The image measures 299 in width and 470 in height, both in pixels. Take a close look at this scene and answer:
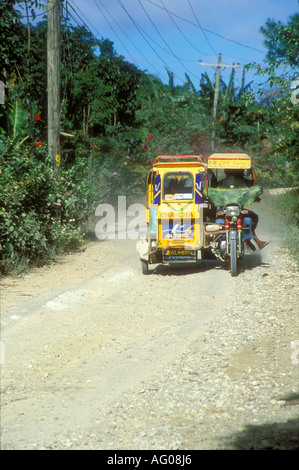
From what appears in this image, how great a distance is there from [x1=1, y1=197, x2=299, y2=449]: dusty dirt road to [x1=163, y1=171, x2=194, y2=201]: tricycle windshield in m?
1.58

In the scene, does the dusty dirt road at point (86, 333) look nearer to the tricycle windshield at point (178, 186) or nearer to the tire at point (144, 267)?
the tire at point (144, 267)

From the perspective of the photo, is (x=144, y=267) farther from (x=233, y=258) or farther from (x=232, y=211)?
(x=232, y=211)

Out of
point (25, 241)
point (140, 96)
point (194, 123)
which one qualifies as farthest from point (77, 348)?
point (140, 96)

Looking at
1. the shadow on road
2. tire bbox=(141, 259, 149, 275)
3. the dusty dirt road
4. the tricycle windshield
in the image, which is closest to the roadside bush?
the dusty dirt road

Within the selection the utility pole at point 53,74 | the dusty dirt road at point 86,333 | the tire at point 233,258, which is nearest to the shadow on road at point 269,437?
the dusty dirt road at point 86,333

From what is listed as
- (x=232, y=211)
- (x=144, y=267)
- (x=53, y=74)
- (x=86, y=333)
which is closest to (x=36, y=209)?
(x=144, y=267)

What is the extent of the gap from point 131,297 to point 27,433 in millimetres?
5014

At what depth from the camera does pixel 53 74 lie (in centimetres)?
1338

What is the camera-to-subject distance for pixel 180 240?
11297 millimetres

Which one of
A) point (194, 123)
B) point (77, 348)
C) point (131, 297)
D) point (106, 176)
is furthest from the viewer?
point (194, 123)

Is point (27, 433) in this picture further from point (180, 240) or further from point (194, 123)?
point (194, 123)

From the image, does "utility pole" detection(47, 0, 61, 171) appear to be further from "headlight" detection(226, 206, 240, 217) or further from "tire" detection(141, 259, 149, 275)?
"headlight" detection(226, 206, 240, 217)

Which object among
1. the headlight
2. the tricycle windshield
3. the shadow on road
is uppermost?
the tricycle windshield

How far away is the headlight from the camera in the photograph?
11172mm
